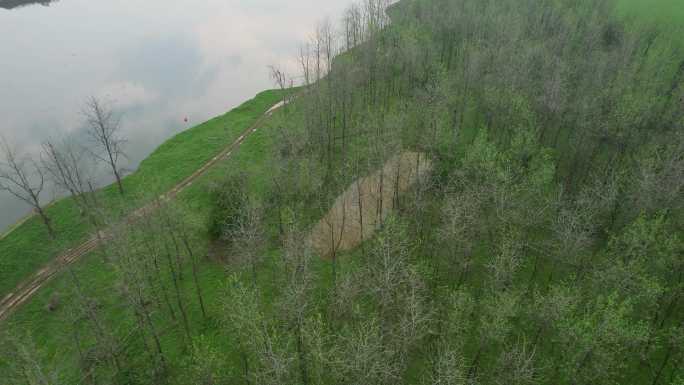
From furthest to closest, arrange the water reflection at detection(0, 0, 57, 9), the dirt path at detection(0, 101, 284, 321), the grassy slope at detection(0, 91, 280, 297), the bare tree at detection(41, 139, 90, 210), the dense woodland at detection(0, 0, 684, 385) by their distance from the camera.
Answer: the water reflection at detection(0, 0, 57, 9) < the bare tree at detection(41, 139, 90, 210) < the grassy slope at detection(0, 91, 280, 297) < the dirt path at detection(0, 101, 284, 321) < the dense woodland at detection(0, 0, 684, 385)

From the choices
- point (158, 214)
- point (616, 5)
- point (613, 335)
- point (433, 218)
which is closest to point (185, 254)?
point (158, 214)

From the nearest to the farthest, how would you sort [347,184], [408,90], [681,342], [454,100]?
[681,342], [347,184], [454,100], [408,90]

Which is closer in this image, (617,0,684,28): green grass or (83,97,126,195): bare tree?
(83,97,126,195): bare tree

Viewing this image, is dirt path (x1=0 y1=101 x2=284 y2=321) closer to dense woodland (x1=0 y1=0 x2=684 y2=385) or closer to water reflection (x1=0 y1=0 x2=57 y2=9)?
dense woodland (x1=0 y1=0 x2=684 y2=385)

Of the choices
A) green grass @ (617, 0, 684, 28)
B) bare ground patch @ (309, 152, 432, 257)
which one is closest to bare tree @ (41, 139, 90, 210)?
bare ground patch @ (309, 152, 432, 257)

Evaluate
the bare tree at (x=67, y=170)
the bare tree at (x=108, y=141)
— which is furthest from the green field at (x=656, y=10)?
the bare tree at (x=67, y=170)

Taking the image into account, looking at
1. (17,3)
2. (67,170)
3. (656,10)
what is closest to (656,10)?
(656,10)

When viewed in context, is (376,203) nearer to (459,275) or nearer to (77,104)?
(459,275)
